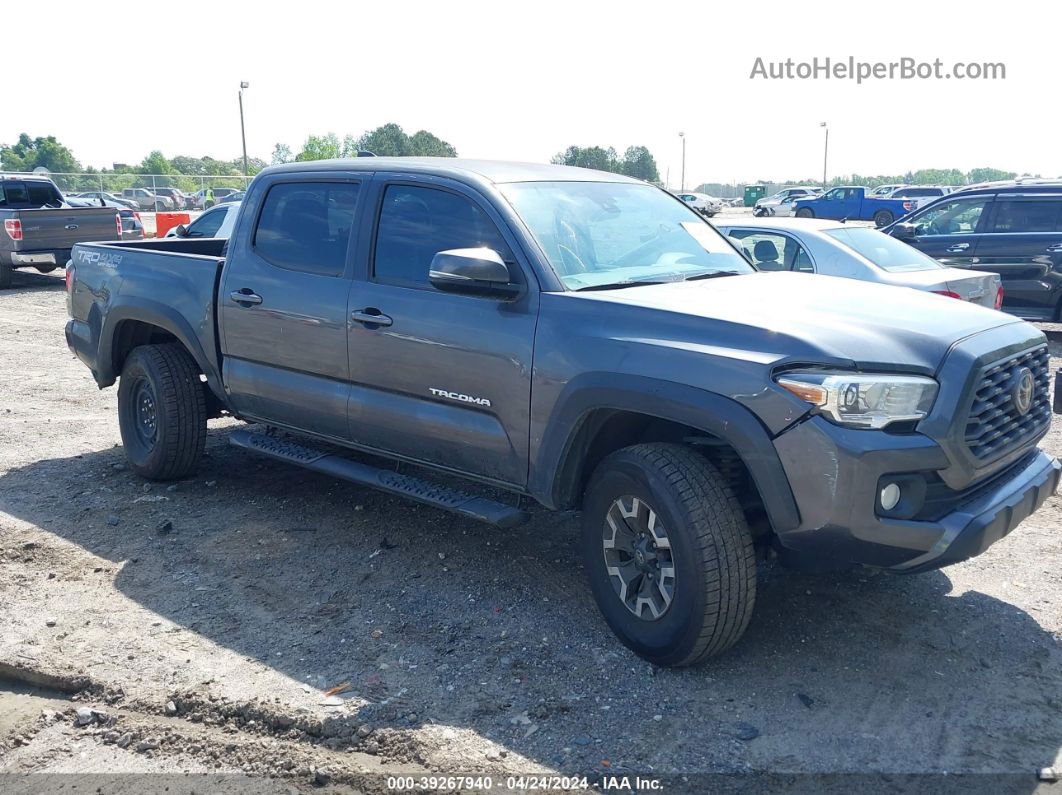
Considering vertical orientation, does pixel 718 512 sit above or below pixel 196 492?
above

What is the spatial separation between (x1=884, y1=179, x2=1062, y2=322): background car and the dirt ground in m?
6.92

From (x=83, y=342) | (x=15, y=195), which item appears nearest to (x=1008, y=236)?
(x=83, y=342)

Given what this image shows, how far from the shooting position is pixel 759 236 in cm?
883

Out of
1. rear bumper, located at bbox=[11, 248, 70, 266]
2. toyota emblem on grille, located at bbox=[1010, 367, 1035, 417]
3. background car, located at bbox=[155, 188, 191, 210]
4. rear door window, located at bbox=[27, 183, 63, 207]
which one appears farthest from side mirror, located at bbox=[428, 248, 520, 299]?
background car, located at bbox=[155, 188, 191, 210]

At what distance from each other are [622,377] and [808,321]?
0.73 m

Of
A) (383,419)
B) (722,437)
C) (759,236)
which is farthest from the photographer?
(759,236)

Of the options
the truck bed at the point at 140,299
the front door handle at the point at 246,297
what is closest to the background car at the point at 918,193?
the truck bed at the point at 140,299

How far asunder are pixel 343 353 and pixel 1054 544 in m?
3.78

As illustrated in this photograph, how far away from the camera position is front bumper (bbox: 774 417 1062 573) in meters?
3.44

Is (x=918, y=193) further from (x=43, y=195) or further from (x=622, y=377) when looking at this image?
(x=622, y=377)

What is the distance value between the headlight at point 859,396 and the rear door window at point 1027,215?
32.8ft

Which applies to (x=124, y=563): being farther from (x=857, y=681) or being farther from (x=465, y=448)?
(x=857, y=681)

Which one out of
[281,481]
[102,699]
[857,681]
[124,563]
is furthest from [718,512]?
[281,481]

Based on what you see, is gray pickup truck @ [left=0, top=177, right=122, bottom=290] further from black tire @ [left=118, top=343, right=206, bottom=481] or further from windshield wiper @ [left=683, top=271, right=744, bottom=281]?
windshield wiper @ [left=683, top=271, right=744, bottom=281]
